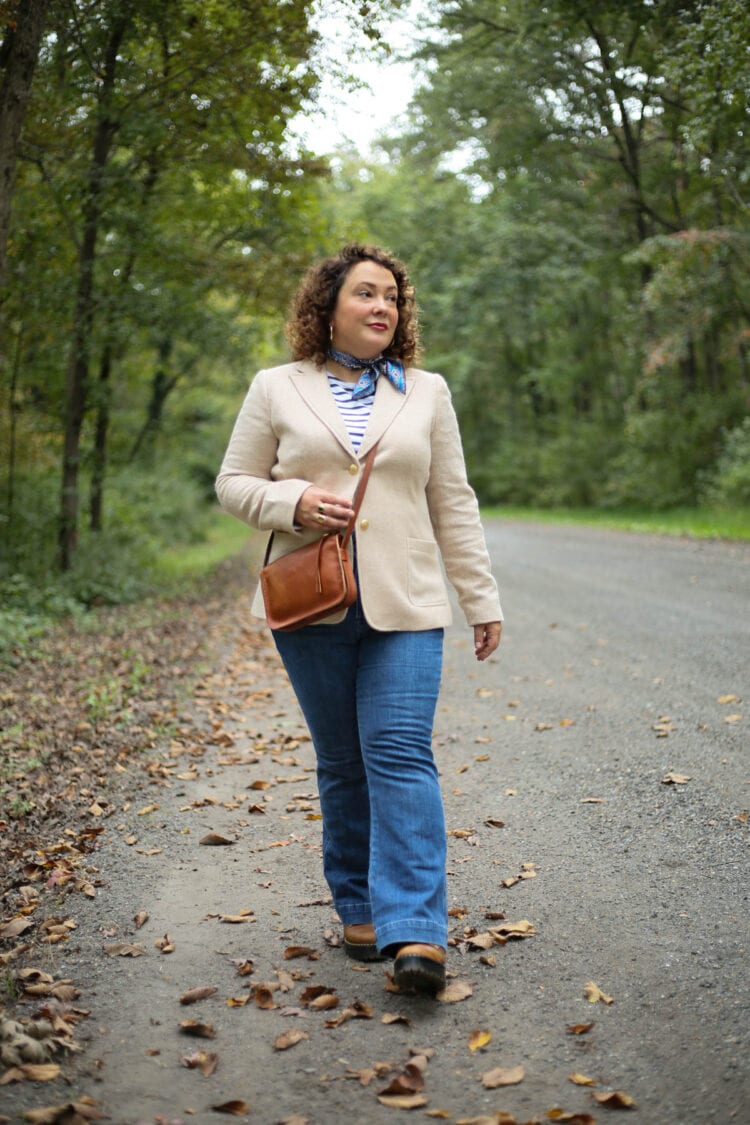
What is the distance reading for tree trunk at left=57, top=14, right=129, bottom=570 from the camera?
13.4 m

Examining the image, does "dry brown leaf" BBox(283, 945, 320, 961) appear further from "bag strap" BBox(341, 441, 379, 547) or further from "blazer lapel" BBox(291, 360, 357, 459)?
"blazer lapel" BBox(291, 360, 357, 459)

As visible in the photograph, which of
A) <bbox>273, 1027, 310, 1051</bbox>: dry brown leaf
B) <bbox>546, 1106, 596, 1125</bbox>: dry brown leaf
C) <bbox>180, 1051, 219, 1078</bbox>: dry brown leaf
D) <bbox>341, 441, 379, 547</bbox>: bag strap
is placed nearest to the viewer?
<bbox>546, 1106, 596, 1125</bbox>: dry brown leaf

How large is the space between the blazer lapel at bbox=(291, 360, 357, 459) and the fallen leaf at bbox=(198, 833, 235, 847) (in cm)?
239

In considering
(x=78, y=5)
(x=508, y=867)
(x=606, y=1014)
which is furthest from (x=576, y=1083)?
(x=78, y=5)

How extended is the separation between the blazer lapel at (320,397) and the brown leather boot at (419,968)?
1553 millimetres

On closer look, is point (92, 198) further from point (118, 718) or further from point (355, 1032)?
point (355, 1032)

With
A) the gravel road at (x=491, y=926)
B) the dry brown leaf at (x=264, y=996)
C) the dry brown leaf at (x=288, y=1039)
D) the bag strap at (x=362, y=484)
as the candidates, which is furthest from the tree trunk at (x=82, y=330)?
the dry brown leaf at (x=288, y=1039)

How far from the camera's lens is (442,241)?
38.1 m

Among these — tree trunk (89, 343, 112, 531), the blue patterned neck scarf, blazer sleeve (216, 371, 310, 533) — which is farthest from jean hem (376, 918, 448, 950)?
tree trunk (89, 343, 112, 531)

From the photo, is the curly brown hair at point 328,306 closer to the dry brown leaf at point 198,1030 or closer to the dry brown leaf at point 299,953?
the dry brown leaf at point 299,953

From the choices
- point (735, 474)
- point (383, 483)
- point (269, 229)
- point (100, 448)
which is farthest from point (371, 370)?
point (735, 474)

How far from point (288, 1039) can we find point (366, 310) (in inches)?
90.9

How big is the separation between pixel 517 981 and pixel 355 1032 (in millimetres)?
599

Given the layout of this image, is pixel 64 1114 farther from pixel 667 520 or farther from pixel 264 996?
pixel 667 520
